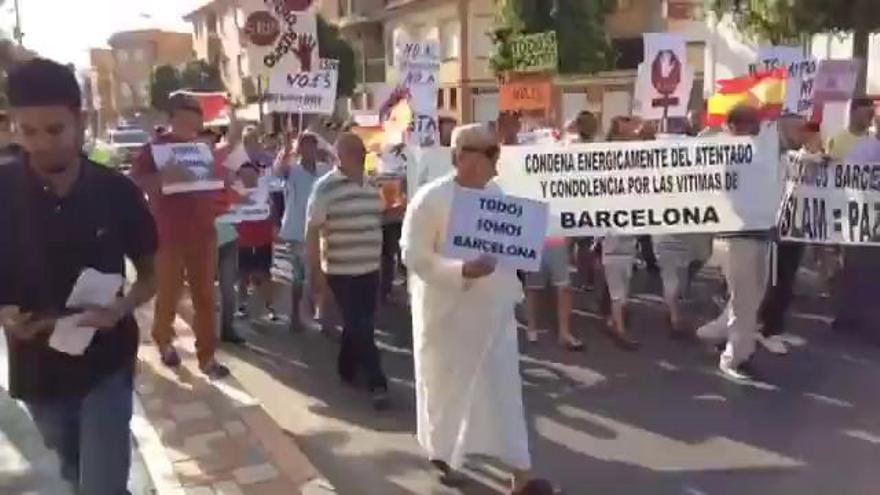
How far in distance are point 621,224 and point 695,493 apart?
2.46m

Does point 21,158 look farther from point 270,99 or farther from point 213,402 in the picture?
point 270,99

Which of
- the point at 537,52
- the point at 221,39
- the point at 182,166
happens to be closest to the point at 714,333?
the point at 182,166

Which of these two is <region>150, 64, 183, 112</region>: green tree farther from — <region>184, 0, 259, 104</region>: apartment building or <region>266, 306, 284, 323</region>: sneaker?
<region>266, 306, 284, 323</region>: sneaker

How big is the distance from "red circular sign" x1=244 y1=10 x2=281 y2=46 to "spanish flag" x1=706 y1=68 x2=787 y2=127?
4413 millimetres

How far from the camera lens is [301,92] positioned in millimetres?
11828

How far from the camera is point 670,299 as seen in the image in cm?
890

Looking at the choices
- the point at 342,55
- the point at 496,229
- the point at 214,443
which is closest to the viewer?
the point at 496,229

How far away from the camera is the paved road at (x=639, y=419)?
5570mm

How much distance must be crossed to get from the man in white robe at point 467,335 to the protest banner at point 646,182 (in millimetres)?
2197

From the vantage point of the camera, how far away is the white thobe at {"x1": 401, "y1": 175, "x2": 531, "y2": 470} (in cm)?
505

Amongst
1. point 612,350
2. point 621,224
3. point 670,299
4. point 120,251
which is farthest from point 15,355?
point 670,299

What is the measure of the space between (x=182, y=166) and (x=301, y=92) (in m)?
4.56

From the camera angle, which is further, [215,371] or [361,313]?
[215,371]

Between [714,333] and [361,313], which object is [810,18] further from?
[361,313]
